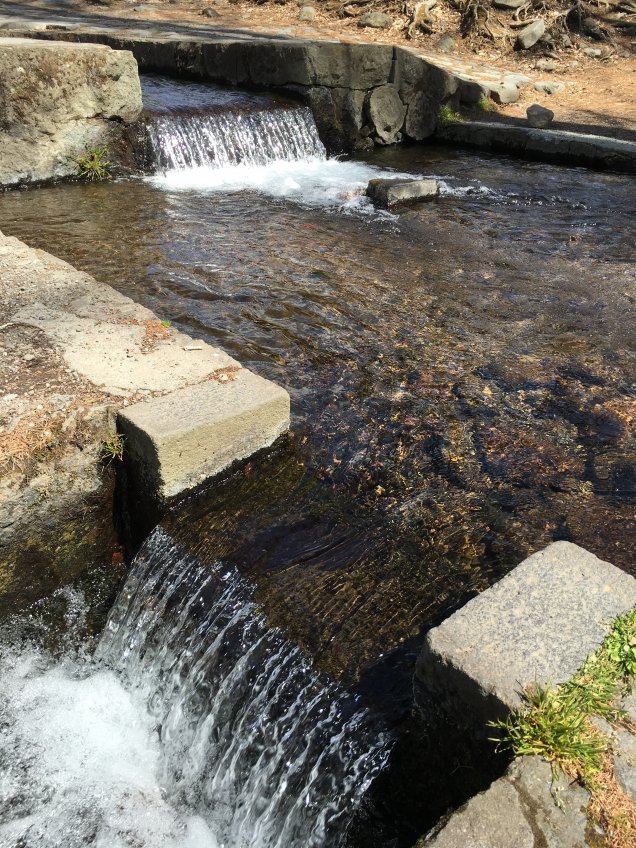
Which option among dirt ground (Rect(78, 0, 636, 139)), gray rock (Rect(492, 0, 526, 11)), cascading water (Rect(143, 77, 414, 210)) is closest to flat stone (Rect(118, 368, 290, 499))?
cascading water (Rect(143, 77, 414, 210))

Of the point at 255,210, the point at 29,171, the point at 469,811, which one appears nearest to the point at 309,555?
the point at 469,811

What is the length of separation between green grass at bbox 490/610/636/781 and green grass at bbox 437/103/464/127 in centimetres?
942

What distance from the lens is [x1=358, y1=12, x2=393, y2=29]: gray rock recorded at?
49.1 feet

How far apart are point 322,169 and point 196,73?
10.2ft

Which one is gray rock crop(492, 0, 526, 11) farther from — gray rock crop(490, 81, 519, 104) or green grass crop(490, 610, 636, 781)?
green grass crop(490, 610, 636, 781)

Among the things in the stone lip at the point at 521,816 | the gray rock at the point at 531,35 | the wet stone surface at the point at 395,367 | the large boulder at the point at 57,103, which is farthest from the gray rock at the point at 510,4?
the stone lip at the point at 521,816

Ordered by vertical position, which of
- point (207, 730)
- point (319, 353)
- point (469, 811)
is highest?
point (469, 811)

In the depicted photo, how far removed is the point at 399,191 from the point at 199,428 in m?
5.10

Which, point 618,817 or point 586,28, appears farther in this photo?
point 586,28

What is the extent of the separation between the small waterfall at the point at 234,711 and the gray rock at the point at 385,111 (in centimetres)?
820

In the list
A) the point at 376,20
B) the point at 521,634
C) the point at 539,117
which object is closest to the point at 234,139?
the point at 539,117

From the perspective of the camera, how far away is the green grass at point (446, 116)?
33.3ft

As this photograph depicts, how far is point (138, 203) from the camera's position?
6.99 m

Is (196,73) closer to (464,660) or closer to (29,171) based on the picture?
(29,171)
